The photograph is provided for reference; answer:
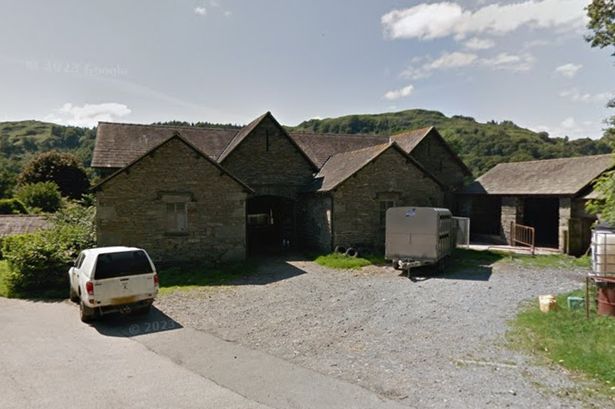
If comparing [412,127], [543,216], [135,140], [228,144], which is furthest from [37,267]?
[412,127]

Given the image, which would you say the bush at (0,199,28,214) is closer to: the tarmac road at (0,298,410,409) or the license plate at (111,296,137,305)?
the tarmac road at (0,298,410,409)

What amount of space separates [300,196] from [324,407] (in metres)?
17.8

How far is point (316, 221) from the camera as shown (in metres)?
21.2

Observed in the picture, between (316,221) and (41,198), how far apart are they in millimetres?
28087

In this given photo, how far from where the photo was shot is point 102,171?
20.5 metres

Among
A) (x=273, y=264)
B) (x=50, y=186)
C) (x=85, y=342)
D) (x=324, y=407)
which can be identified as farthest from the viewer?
(x=50, y=186)

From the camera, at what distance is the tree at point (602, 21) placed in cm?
2148

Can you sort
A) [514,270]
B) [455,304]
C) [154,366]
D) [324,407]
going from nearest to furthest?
[324,407], [154,366], [455,304], [514,270]

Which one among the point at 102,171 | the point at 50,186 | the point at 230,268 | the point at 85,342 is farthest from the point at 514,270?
the point at 50,186

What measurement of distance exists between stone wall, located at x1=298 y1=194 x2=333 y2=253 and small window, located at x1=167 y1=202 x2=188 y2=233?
6.96m

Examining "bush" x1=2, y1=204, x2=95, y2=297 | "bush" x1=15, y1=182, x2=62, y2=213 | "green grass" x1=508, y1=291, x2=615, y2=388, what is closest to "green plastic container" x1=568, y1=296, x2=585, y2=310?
"green grass" x1=508, y1=291, x2=615, y2=388

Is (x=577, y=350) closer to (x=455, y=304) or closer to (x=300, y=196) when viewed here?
(x=455, y=304)

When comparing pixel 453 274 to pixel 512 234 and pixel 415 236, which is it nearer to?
pixel 415 236

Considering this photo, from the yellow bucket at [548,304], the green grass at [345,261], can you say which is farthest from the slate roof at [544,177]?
the yellow bucket at [548,304]
